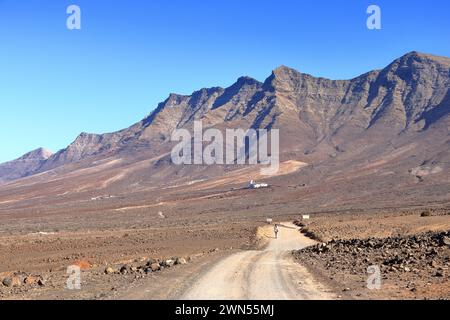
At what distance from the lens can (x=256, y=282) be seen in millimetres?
18219

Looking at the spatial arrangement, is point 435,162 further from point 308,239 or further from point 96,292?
point 96,292

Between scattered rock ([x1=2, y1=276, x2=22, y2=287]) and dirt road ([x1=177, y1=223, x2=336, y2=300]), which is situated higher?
dirt road ([x1=177, y1=223, x2=336, y2=300])

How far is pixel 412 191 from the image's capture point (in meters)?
130

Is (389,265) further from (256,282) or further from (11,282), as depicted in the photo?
(11,282)

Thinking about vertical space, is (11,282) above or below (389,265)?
below

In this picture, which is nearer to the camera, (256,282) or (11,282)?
(256,282)

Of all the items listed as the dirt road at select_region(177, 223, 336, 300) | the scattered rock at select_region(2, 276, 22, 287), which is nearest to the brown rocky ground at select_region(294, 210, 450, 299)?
the dirt road at select_region(177, 223, 336, 300)

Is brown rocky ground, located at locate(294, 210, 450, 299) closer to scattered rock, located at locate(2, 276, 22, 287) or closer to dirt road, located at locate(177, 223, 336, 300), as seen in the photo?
dirt road, located at locate(177, 223, 336, 300)

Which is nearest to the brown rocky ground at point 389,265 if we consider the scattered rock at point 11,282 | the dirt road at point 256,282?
the dirt road at point 256,282

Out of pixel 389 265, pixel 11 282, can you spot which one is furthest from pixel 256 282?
pixel 11 282

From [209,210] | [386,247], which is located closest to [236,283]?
[386,247]

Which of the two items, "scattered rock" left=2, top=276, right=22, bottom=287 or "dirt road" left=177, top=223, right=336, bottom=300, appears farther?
"scattered rock" left=2, top=276, right=22, bottom=287

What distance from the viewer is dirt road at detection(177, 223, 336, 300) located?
50.1 feet

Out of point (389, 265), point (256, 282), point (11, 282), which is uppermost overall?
point (256, 282)
